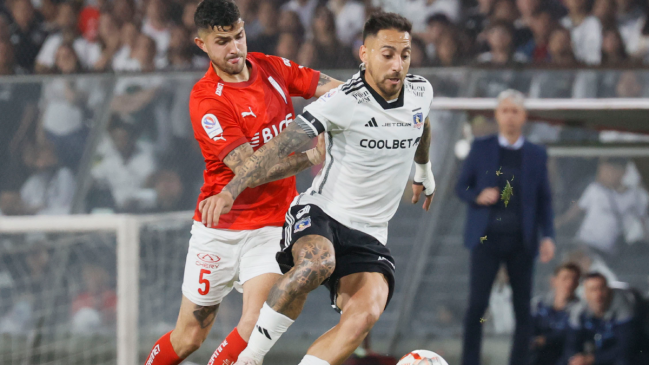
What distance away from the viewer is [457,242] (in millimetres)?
6004

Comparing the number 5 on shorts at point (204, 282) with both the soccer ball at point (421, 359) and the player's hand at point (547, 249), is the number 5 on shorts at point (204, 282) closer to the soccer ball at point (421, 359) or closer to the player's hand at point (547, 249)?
the soccer ball at point (421, 359)

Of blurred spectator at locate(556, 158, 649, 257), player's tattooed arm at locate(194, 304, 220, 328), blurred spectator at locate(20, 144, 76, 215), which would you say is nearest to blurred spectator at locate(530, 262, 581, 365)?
blurred spectator at locate(556, 158, 649, 257)

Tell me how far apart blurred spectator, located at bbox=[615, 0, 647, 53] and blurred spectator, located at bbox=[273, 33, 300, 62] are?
8.30 feet

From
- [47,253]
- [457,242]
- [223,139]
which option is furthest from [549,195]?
[47,253]

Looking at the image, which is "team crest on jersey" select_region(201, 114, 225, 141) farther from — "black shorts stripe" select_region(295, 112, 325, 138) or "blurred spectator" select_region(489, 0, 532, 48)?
"blurred spectator" select_region(489, 0, 532, 48)

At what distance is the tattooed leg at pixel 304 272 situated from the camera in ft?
10.5

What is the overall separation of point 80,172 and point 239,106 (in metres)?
3.40

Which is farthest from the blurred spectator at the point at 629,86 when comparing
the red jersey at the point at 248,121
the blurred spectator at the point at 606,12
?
the red jersey at the point at 248,121

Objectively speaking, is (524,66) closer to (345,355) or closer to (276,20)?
(276,20)

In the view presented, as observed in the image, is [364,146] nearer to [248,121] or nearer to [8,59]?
[248,121]

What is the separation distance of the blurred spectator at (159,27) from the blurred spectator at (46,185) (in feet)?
4.02

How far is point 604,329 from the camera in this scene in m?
5.42

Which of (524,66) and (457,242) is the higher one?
(524,66)

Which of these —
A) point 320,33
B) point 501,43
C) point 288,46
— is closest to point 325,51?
point 320,33
